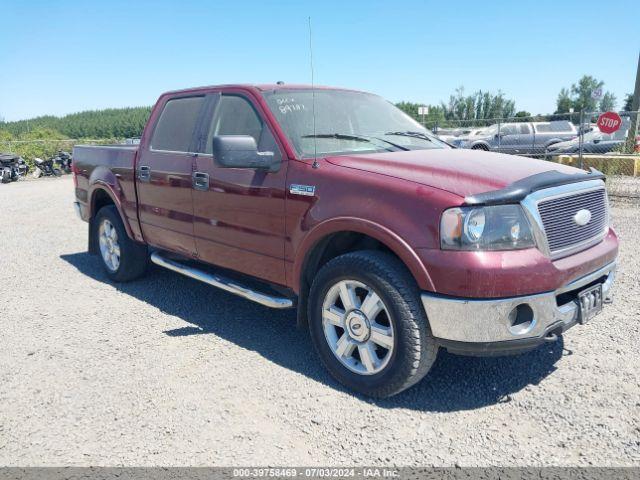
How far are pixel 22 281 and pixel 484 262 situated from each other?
5317 millimetres

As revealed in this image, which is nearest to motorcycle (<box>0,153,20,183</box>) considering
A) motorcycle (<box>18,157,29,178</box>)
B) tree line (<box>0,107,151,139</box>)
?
motorcycle (<box>18,157,29,178</box>)

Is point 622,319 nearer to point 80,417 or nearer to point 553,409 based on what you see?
point 553,409

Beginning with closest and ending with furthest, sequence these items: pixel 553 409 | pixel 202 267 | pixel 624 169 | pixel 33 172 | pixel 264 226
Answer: pixel 553 409
pixel 264 226
pixel 202 267
pixel 624 169
pixel 33 172

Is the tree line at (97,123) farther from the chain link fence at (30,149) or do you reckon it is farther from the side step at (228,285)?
the side step at (228,285)

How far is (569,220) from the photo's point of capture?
3018mm

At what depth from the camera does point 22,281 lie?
593 cm

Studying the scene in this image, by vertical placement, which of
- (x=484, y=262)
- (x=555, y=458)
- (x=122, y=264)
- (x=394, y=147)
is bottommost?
(x=555, y=458)

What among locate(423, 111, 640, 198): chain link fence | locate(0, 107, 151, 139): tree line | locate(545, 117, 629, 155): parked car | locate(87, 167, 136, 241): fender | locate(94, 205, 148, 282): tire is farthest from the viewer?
locate(0, 107, 151, 139): tree line

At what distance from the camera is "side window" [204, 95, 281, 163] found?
3.71 meters

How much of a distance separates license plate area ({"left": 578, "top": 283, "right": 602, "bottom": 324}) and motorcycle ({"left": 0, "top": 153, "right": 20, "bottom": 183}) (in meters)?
20.4

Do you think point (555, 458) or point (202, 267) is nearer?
point (555, 458)

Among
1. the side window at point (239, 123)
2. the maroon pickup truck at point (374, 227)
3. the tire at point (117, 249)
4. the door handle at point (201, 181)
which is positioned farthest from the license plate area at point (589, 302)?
the tire at point (117, 249)

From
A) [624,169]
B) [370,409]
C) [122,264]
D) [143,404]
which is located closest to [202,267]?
[122,264]

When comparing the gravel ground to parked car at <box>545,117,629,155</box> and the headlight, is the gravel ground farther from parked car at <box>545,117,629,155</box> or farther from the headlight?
parked car at <box>545,117,629,155</box>
